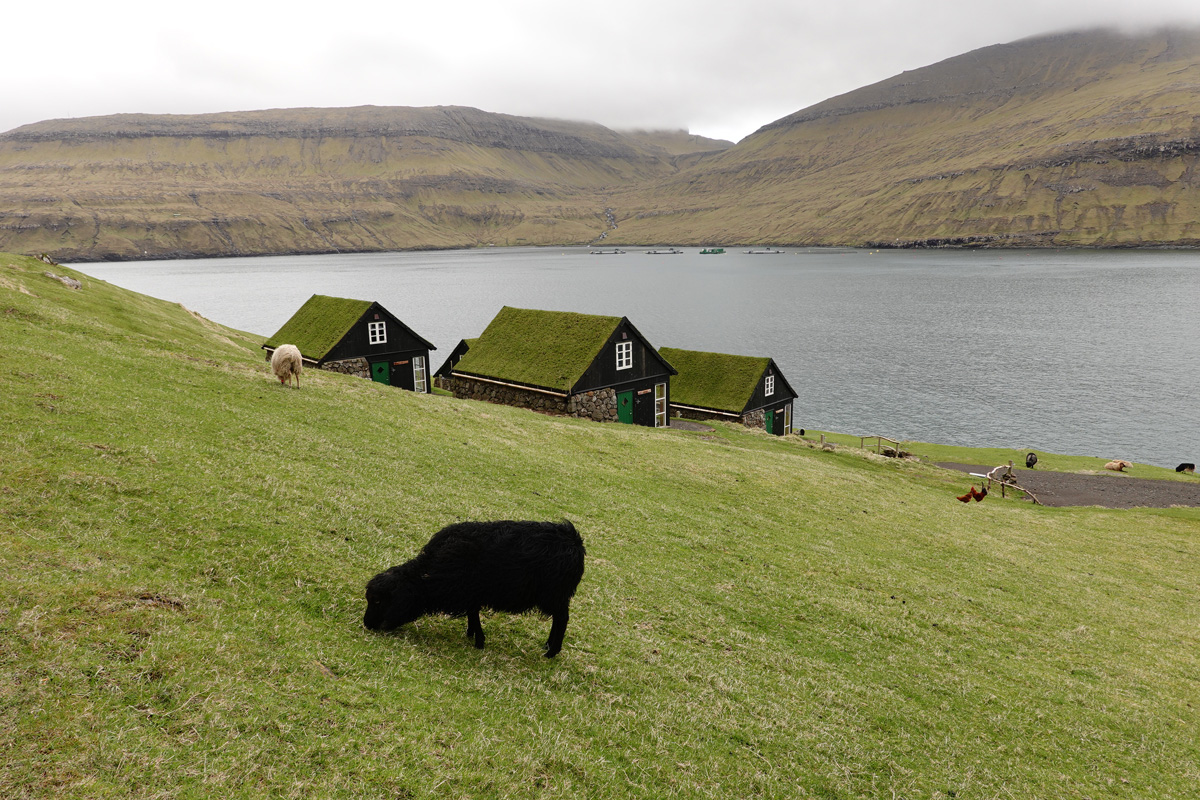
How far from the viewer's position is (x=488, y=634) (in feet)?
40.7

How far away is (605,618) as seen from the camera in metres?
14.6

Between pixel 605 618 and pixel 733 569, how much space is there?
6842 millimetres

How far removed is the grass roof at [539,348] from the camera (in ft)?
161

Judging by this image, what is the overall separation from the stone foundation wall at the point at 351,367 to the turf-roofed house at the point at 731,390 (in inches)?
1068

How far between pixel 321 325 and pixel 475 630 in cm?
4749

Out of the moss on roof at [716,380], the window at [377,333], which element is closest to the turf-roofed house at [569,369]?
the moss on roof at [716,380]

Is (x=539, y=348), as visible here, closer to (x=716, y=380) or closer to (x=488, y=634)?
(x=716, y=380)

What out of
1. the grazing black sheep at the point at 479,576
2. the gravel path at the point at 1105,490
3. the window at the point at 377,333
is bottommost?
the gravel path at the point at 1105,490

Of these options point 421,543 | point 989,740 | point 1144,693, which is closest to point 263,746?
point 421,543

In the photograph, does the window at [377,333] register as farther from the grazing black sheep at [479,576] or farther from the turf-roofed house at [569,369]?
the grazing black sheep at [479,576]

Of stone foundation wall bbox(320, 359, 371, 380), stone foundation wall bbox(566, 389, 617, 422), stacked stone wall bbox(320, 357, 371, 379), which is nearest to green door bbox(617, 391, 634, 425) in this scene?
stone foundation wall bbox(566, 389, 617, 422)

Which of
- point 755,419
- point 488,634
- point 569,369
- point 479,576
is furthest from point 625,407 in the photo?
point 479,576

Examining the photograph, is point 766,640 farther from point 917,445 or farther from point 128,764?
point 917,445

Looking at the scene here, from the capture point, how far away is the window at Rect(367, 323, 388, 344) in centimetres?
5197
